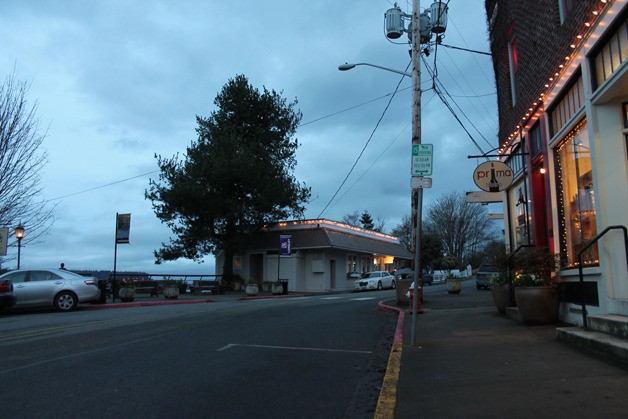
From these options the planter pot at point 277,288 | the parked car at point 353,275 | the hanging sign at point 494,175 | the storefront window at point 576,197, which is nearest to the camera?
the storefront window at point 576,197

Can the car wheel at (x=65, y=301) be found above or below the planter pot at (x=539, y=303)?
below

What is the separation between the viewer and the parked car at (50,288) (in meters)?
16.7

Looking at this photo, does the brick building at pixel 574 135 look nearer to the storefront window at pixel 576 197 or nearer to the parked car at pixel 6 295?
the storefront window at pixel 576 197

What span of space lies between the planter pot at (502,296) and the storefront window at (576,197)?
1.69 m

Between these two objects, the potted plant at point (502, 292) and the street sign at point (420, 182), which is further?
the potted plant at point (502, 292)

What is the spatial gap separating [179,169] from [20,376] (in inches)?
1140

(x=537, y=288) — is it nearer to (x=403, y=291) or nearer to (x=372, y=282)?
(x=403, y=291)

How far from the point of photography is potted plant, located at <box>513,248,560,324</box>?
9.09 meters

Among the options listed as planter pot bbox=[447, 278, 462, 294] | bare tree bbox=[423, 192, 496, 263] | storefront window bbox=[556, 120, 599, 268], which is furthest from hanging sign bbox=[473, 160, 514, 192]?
bare tree bbox=[423, 192, 496, 263]

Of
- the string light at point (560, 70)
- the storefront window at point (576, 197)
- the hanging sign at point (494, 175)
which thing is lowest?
the storefront window at point (576, 197)

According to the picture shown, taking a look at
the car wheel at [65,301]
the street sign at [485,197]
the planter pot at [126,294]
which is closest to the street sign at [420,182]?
the street sign at [485,197]

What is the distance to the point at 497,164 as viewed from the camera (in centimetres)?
1288

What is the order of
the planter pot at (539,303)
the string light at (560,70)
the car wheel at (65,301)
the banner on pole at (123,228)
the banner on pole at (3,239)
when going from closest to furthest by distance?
the string light at (560,70), the planter pot at (539,303), the car wheel at (65,301), the banner on pole at (3,239), the banner on pole at (123,228)

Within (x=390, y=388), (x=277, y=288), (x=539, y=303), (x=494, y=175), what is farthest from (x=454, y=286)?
(x=390, y=388)
